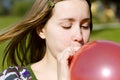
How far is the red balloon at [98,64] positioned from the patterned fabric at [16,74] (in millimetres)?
720

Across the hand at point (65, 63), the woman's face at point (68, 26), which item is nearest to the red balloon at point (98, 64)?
the hand at point (65, 63)

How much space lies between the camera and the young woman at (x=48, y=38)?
4027mm

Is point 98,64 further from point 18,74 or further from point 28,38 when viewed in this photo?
point 28,38

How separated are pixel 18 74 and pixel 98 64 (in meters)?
1.00

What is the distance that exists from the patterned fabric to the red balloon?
72cm

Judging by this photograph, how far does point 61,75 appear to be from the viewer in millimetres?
3934

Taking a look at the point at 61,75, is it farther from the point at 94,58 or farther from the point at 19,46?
the point at 19,46

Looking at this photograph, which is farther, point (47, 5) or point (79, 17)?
point (47, 5)

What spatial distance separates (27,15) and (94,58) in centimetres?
109

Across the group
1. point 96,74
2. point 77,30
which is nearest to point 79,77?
point 96,74

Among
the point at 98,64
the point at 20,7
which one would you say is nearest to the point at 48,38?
the point at 98,64

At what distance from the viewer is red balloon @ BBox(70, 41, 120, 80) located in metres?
3.59

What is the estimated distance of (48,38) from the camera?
4293 mm

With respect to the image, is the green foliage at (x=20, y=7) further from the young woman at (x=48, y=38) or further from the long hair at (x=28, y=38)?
the young woman at (x=48, y=38)
